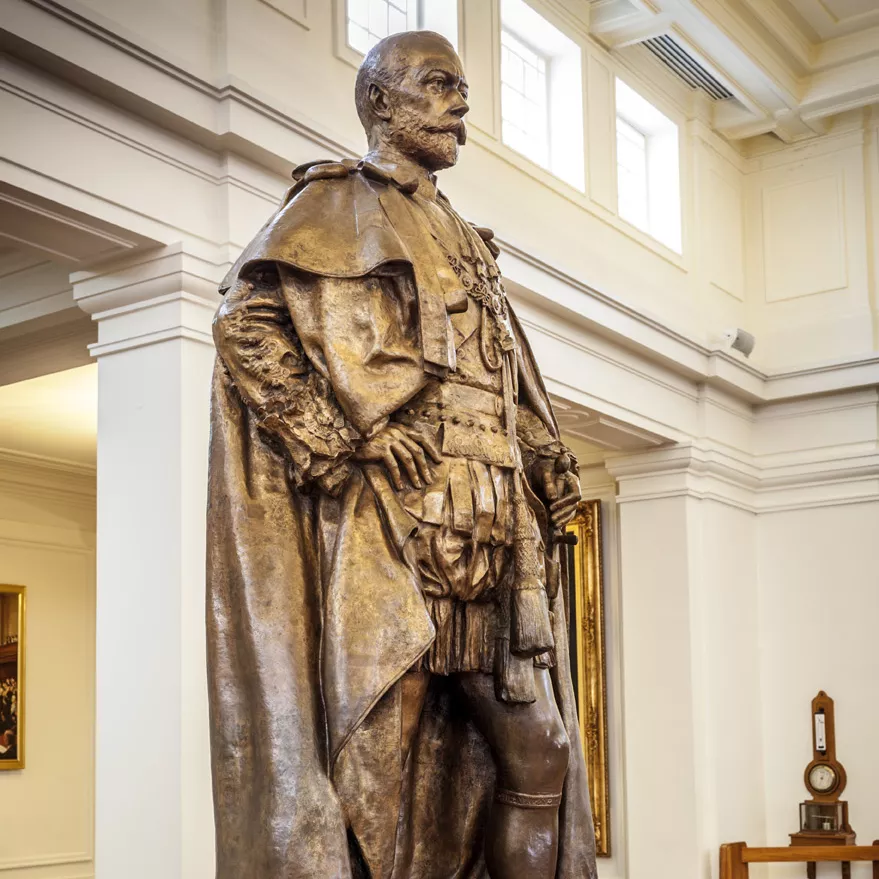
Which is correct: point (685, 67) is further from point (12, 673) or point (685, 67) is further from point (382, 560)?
point (382, 560)

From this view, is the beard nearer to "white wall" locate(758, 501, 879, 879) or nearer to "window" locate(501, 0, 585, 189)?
"window" locate(501, 0, 585, 189)

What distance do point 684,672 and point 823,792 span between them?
157 cm

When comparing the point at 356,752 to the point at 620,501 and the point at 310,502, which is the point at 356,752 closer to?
the point at 310,502

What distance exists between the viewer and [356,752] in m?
A: 3.08

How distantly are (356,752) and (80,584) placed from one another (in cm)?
1044

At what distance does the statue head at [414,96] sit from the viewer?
3.59 metres

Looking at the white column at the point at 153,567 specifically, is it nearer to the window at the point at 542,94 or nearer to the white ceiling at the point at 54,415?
the white ceiling at the point at 54,415

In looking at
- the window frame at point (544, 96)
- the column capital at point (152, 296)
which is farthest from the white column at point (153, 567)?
the window frame at point (544, 96)

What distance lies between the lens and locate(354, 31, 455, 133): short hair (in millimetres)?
3598

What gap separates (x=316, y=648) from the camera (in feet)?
10.4

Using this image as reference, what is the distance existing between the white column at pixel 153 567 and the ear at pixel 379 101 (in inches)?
81.5

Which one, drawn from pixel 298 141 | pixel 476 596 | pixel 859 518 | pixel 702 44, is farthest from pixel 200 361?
pixel 859 518

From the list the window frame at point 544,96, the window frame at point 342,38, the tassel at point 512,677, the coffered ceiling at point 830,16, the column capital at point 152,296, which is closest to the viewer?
the tassel at point 512,677

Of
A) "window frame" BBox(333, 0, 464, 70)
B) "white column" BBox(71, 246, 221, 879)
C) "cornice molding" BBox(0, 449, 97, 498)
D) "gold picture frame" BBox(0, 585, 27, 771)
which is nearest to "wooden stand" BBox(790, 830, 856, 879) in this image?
"white column" BBox(71, 246, 221, 879)
